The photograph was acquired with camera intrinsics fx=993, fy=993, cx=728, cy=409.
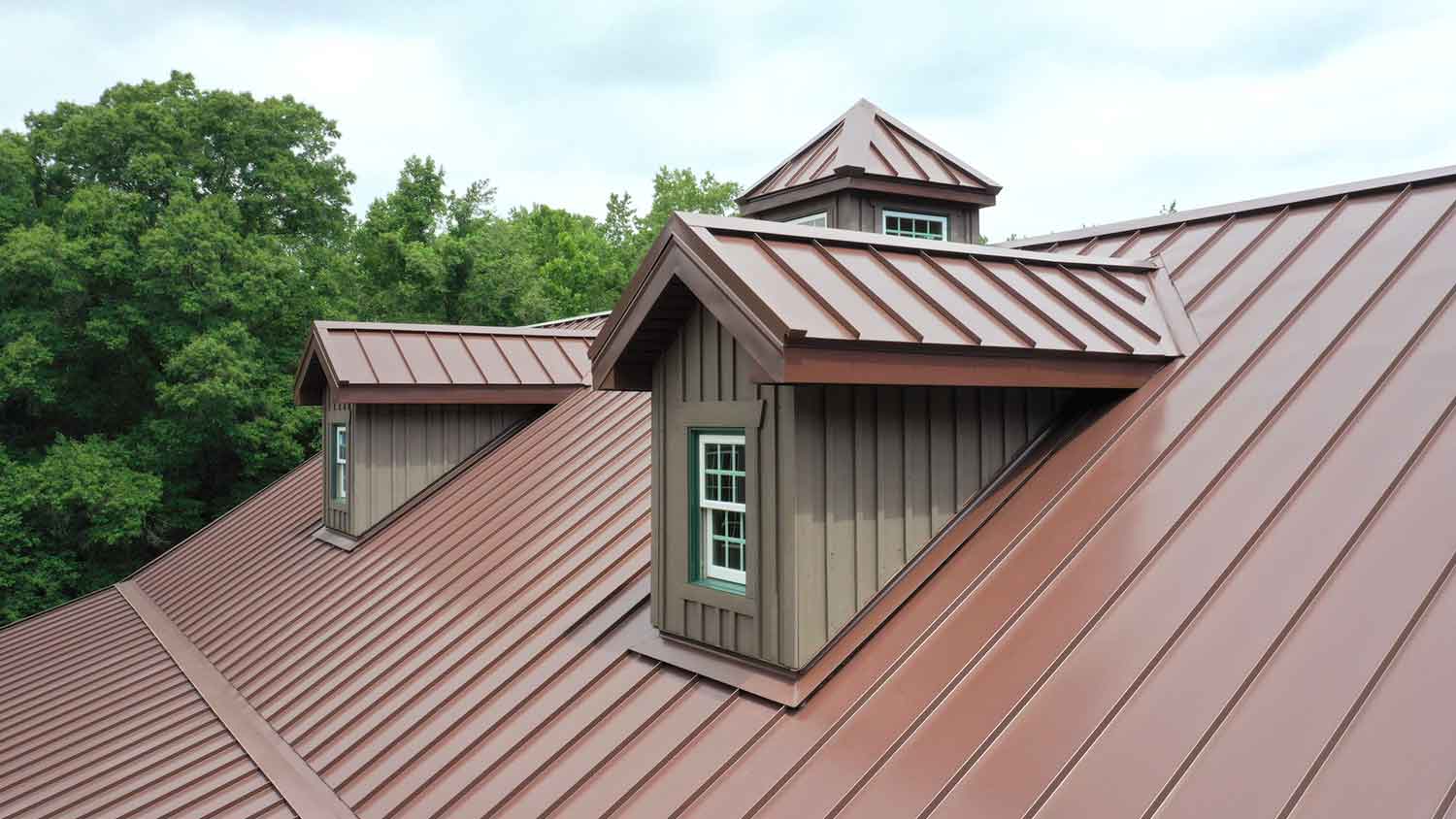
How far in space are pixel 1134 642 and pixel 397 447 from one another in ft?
31.6

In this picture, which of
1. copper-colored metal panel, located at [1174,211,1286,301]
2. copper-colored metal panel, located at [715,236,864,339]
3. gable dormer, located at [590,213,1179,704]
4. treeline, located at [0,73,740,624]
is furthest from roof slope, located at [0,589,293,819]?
treeline, located at [0,73,740,624]

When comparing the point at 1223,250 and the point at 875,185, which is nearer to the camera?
the point at 1223,250

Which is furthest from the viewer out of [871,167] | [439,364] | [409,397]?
[871,167]

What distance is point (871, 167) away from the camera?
41.2 feet

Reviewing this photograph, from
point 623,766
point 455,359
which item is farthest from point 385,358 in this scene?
point 623,766

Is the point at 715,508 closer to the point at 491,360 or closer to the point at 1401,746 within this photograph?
the point at 1401,746

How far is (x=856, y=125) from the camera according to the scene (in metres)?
13.2

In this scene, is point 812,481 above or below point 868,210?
below

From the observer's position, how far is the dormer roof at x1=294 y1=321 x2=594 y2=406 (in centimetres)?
1162

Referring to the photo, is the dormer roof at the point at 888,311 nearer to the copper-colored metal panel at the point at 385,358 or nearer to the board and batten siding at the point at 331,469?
the copper-colored metal panel at the point at 385,358

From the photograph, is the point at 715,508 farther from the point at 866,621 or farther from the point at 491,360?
the point at 491,360

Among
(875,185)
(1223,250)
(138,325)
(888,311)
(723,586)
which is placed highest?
(875,185)

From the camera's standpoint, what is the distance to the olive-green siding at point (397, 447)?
11.7 m

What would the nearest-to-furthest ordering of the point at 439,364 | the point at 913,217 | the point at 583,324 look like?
1. the point at 439,364
2. the point at 913,217
3. the point at 583,324
